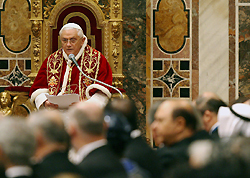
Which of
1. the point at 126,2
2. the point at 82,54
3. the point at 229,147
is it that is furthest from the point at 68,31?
the point at 229,147

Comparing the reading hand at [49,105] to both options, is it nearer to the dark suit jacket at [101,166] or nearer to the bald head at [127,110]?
the bald head at [127,110]

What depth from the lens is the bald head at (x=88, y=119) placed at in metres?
2.22

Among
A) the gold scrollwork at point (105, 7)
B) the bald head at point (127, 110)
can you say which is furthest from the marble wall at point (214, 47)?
the bald head at point (127, 110)

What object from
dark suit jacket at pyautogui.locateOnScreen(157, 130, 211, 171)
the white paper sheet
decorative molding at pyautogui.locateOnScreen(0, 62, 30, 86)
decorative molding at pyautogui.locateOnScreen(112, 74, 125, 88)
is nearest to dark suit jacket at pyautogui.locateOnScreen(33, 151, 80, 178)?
dark suit jacket at pyautogui.locateOnScreen(157, 130, 211, 171)

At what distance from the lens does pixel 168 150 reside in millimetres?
2393

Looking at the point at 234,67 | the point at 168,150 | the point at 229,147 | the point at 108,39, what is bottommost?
the point at 168,150

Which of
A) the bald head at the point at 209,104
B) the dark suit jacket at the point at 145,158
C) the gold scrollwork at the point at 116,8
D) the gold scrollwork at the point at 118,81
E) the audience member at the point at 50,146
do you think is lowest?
the dark suit jacket at the point at 145,158

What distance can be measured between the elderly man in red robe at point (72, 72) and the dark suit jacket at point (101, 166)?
3.22 meters

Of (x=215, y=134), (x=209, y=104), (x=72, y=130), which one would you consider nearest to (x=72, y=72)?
(x=209, y=104)

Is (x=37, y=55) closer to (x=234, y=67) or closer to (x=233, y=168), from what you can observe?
(x=234, y=67)

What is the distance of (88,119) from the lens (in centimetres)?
222

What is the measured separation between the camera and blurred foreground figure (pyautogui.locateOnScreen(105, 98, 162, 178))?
2324 mm

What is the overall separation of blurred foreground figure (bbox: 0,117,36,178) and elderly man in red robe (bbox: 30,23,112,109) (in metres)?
3.35

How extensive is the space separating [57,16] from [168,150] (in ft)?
16.1
